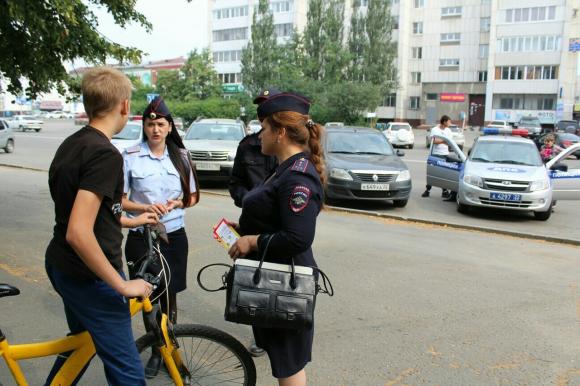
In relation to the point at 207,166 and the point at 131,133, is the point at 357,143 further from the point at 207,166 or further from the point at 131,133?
the point at 131,133

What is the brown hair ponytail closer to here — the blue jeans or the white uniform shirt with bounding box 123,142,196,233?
the blue jeans

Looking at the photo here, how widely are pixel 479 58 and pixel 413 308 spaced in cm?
6645

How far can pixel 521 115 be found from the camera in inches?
2429

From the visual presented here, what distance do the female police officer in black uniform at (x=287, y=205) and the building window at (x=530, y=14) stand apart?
2595 inches

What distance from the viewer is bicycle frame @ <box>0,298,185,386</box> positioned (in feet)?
7.74

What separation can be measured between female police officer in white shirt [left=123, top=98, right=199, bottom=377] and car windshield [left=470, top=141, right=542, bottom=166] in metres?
8.71

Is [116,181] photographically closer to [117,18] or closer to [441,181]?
[117,18]

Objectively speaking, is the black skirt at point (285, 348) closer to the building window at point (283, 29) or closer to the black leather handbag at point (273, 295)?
the black leather handbag at point (273, 295)

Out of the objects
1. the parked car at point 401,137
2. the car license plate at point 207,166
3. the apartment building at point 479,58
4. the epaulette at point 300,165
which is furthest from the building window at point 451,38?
the epaulette at point 300,165

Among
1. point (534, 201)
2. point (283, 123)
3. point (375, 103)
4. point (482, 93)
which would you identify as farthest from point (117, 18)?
point (482, 93)

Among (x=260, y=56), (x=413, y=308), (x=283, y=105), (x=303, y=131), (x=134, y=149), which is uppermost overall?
(x=260, y=56)

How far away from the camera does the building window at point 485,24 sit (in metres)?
64.2

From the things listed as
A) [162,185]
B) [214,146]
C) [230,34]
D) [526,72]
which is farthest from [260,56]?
[162,185]

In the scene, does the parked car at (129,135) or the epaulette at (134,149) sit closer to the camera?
the epaulette at (134,149)
